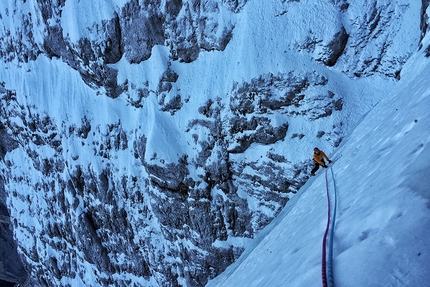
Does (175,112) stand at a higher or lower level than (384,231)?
higher

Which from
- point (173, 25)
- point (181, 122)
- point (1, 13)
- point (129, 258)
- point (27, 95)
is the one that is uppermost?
point (1, 13)

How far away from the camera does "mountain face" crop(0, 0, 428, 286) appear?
9680 millimetres

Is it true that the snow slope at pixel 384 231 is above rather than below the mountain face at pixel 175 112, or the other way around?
below

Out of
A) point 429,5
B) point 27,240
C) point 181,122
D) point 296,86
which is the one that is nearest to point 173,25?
point 181,122

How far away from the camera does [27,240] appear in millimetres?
20062

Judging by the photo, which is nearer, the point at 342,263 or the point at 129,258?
the point at 342,263

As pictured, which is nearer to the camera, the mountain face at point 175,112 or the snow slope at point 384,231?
the snow slope at point 384,231

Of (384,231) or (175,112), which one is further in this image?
(175,112)

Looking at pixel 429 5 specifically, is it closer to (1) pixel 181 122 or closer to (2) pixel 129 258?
(1) pixel 181 122

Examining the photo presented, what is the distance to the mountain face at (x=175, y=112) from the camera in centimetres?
968

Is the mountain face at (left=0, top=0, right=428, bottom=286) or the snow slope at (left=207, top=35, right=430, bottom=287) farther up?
the mountain face at (left=0, top=0, right=428, bottom=286)

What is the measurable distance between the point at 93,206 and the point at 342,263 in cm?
1589

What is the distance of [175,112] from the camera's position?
1270 cm

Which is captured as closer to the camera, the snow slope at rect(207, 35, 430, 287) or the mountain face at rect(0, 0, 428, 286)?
the snow slope at rect(207, 35, 430, 287)
